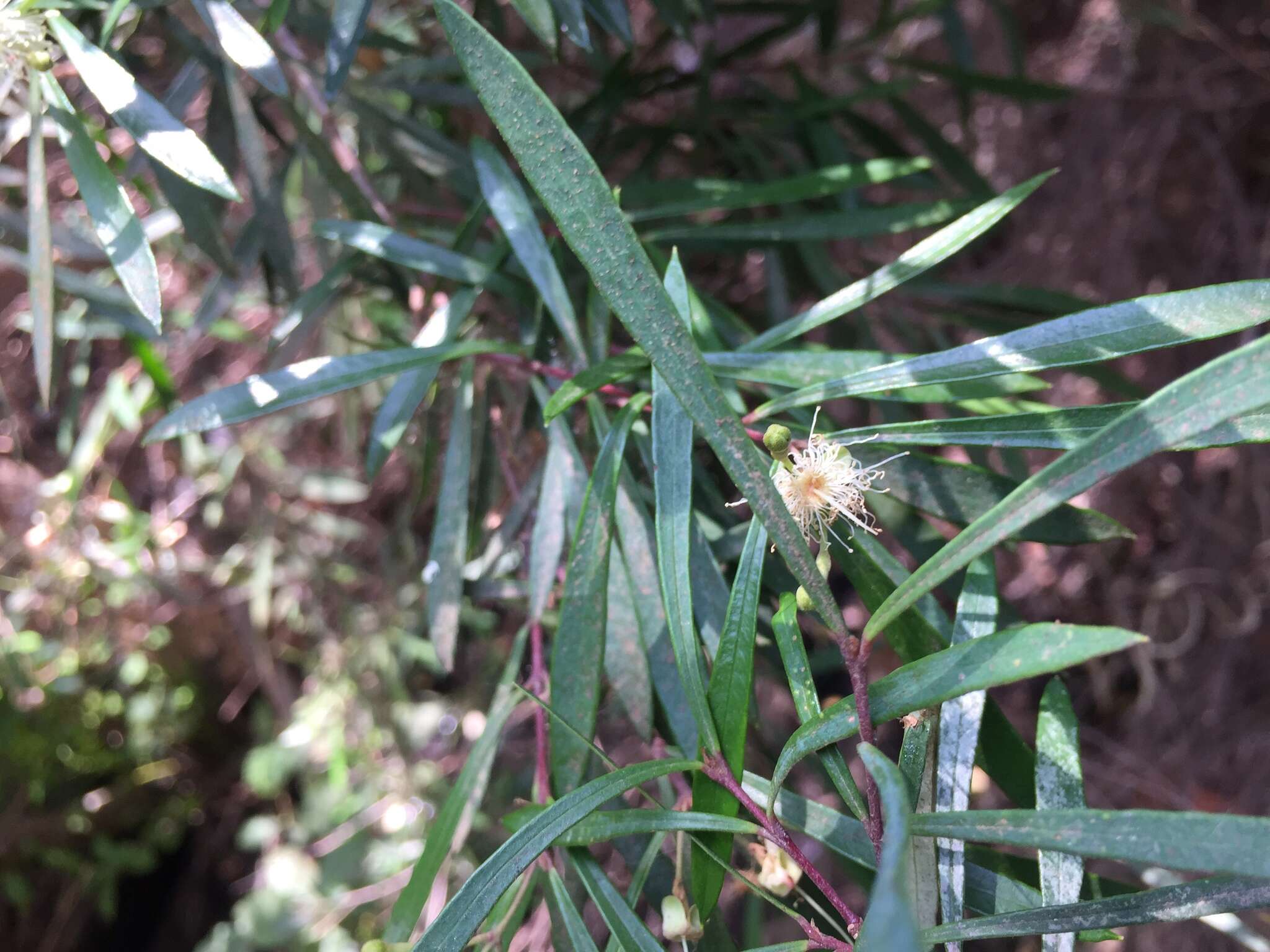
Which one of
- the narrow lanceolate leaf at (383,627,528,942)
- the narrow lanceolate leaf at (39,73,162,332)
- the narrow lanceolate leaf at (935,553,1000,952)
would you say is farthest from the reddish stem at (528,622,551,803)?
the narrow lanceolate leaf at (39,73,162,332)

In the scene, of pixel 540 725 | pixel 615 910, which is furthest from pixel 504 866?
pixel 540 725

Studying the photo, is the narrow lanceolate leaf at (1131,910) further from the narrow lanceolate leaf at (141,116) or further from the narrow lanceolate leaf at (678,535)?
the narrow lanceolate leaf at (141,116)

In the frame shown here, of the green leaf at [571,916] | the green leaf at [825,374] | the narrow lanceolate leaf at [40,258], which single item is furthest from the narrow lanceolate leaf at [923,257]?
the narrow lanceolate leaf at [40,258]

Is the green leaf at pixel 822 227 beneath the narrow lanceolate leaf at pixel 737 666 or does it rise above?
above

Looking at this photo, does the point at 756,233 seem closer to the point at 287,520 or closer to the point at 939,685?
the point at 939,685

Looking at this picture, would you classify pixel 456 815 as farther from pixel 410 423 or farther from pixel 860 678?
pixel 410 423

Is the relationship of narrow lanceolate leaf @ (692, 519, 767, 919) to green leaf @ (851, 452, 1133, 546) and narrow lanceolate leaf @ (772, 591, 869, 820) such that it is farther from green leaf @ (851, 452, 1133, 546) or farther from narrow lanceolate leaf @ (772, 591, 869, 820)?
green leaf @ (851, 452, 1133, 546)

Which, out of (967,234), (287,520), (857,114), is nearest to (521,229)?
(967,234)
